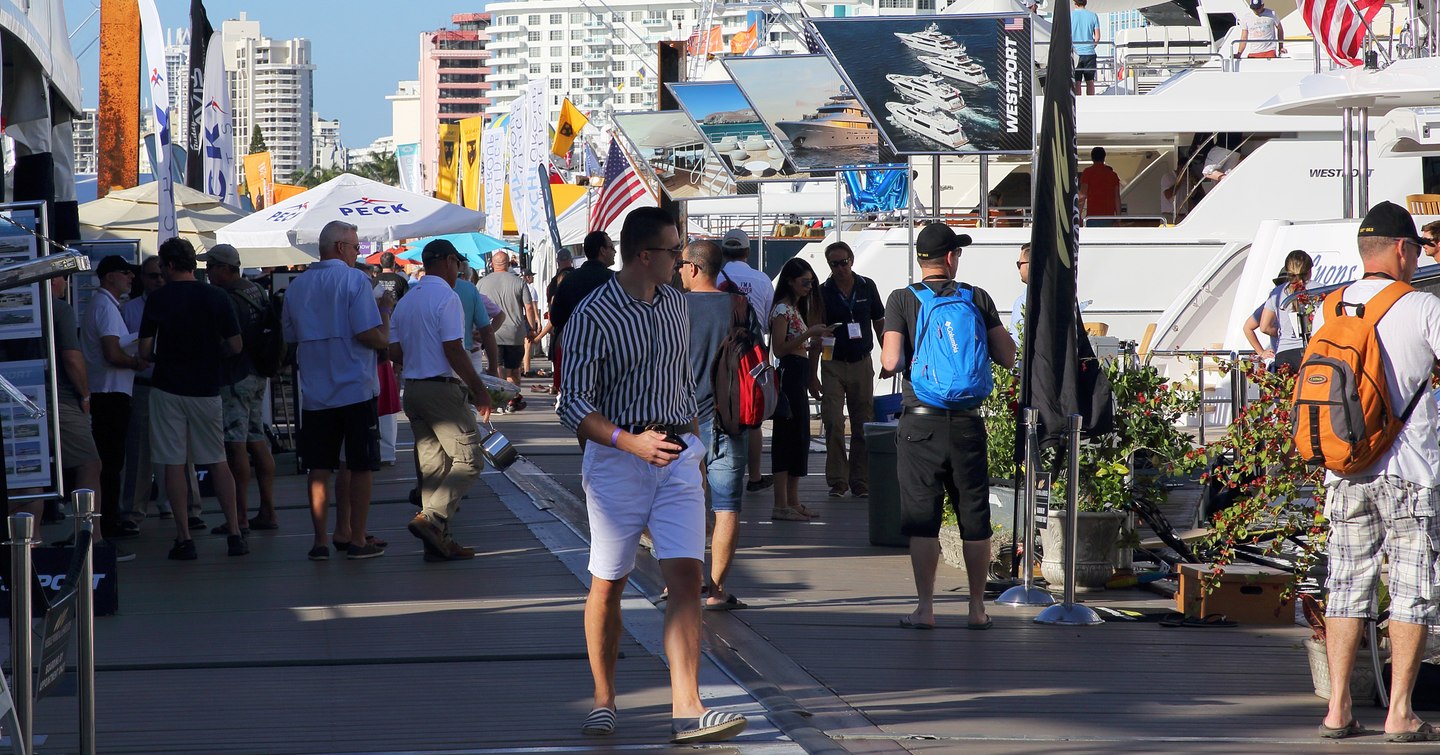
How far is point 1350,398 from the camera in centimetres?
543

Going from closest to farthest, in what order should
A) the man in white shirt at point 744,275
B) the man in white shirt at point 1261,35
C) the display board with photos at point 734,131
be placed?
the man in white shirt at point 744,275 → the display board with photos at point 734,131 → the man in white shirt at point 1261,35

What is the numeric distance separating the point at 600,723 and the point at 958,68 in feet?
36.2

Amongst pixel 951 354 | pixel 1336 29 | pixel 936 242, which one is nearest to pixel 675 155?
pixel 1336 29

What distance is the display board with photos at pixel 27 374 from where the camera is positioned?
25.9 feet

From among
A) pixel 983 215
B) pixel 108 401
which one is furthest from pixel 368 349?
pixel 983 215

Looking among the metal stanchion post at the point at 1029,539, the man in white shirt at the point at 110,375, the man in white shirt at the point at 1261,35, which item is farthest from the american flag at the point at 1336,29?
the man in white shirt at the point at 110,375

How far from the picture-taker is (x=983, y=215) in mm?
18156

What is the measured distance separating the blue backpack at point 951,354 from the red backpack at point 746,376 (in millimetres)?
1176

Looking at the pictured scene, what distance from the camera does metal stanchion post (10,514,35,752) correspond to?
3859 mm

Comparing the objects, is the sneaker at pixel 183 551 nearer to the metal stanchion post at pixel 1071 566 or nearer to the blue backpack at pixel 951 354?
the blue backpack at pixel 951 354

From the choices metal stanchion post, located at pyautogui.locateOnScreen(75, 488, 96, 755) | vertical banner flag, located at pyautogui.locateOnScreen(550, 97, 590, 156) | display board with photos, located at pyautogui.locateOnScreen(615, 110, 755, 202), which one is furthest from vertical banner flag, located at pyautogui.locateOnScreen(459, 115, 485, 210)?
metal stanchion post, located at pyautogui.locateOnScreen(75, 488, 96, 755)

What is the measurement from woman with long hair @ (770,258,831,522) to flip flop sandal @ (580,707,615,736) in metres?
5.26

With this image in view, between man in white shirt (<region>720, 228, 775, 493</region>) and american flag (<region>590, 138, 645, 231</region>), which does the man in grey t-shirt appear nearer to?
american flag (<region>590, 138, 645, 231</region>)

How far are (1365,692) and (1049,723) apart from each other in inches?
51.3
